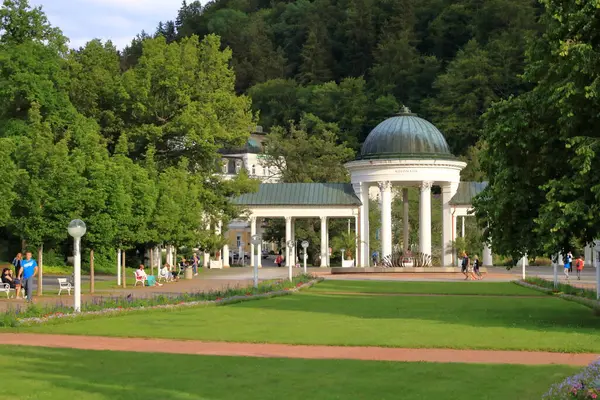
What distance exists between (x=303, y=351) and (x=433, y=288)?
2871cm

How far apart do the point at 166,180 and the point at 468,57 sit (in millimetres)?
60172

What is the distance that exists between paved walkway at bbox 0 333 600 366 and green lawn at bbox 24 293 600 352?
2.58ft

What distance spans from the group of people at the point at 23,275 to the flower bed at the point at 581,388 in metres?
24.1

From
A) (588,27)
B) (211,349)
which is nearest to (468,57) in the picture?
(588,27)

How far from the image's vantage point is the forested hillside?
351 feet

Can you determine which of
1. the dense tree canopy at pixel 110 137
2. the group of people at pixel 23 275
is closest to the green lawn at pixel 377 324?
the group of people at pixel 23 275

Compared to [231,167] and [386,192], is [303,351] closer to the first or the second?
[386,192]

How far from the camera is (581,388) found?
12.9 m

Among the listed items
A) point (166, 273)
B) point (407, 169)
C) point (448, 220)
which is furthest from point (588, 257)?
point (166, 273)

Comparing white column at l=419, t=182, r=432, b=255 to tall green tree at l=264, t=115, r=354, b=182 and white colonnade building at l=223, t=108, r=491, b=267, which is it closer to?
white colonnade building at l=223, t=108, r=491, b=267

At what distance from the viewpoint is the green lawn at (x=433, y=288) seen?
44.6 m

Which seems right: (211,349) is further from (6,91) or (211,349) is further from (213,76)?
(213,76)

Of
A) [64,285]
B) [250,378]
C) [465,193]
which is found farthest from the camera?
[465,193]

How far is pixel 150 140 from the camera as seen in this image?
213ft
